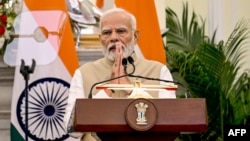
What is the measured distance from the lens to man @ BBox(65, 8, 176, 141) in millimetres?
3637

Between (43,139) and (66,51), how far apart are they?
67cm

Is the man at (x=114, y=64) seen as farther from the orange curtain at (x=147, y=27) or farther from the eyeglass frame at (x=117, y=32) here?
the orange curtain at (x=147, y=27)

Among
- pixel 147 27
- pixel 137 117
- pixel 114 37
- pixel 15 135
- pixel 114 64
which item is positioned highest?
pixel 147 27

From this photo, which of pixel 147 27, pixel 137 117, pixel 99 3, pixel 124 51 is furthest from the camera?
pixel 99 3

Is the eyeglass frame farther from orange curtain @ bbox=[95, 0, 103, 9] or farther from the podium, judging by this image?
orange curtain @ bbox=[95, 0, 103, 9]

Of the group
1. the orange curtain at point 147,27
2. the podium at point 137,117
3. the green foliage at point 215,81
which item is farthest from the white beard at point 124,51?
the green foliage at point 215,81

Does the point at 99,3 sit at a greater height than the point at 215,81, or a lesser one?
greater

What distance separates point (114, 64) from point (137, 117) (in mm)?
933

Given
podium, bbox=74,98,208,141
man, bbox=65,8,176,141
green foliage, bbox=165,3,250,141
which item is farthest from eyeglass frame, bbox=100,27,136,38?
green foliage, bbox=165,3,250,141

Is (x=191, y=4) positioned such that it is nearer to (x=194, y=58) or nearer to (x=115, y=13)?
(x=194, y=58)

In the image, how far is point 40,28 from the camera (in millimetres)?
5293

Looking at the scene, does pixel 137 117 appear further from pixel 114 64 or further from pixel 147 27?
pixel 147 27

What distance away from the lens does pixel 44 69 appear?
527 centimetres

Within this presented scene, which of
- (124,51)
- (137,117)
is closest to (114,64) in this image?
(124,51)
